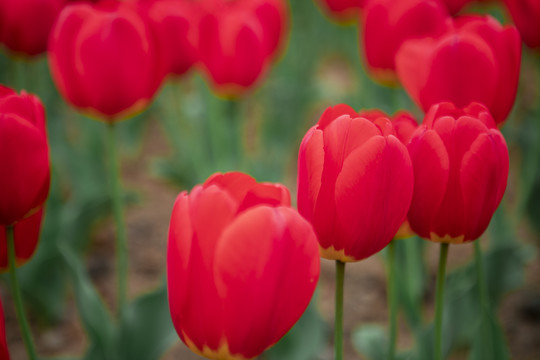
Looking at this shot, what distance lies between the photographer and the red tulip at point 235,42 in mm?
1137

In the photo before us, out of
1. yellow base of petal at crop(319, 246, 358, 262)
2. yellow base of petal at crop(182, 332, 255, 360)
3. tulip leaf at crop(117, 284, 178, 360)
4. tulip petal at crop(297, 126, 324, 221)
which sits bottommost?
tulip leaf at crop(117, 284, 178, 360)

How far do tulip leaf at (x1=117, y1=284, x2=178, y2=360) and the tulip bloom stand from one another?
1.32 ft

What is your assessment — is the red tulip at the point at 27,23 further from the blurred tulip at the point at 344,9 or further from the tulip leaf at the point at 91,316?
the blurred tulip at the point at 344,9

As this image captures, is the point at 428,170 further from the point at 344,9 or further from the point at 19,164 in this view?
the point at 344,9

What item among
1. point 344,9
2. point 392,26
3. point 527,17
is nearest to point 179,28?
point 392,26

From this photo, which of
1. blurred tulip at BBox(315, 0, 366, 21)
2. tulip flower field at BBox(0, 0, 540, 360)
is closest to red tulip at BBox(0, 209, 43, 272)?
tulip flower field at BBox(0, 0, 540, 360)

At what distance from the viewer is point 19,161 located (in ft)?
1.90

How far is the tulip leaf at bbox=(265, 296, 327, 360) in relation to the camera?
894 millimetres

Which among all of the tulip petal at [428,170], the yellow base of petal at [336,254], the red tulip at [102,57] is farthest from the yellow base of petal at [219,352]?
the red tulip at [102,57]

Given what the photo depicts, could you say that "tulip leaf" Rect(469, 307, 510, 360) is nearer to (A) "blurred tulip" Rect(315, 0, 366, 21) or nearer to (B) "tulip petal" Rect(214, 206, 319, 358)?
(B) "tulip petal" Rect(214, 206, 319, 358)

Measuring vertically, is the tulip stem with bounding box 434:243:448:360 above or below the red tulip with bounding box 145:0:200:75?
below

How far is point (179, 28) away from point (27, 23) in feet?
0.95

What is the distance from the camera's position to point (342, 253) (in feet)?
1.71

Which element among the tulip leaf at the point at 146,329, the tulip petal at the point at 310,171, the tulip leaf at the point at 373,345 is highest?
the tulip petal at the point at 310,171
